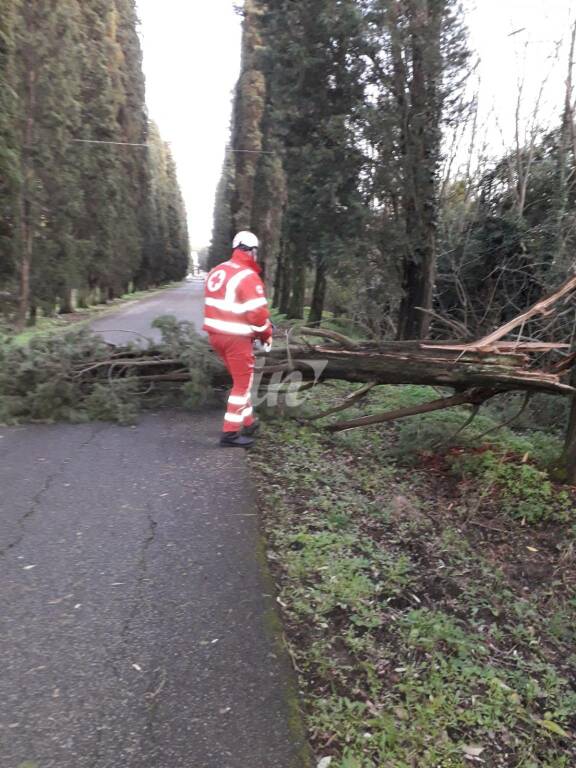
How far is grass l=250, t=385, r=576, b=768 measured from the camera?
→ 2.65m

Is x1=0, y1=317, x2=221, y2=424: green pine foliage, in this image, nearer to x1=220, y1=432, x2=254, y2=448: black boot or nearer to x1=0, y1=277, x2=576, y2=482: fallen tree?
x1=0, y1=277, x2=576, y2=482: fallen tree

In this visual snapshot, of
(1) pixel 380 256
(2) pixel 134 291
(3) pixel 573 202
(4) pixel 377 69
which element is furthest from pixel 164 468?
(2) pixel 134 291

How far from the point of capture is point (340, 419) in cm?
768

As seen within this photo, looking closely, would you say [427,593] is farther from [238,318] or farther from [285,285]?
[285,285]

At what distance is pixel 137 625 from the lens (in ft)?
10.0

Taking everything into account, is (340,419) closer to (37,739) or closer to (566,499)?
(566,499)

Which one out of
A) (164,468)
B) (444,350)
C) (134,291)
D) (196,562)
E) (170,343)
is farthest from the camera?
(134,291)

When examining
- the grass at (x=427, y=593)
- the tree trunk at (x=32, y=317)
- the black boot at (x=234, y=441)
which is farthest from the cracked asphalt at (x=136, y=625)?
the tree trunk at (x=32, y=317)

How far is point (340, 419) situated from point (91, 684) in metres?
5.35

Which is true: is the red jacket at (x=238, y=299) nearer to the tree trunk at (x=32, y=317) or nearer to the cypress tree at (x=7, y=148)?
the cypress tree at (x=7, y=148)

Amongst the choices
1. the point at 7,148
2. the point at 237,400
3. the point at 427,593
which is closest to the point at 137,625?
the point at 427,593

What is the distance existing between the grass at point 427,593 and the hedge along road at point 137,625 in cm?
21

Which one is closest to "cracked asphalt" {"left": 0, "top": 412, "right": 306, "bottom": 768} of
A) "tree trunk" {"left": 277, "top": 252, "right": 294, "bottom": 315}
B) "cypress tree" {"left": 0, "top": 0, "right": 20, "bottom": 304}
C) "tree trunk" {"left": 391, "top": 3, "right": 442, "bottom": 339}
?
"tree trunk" {"left": 391, "top": 3, "right": 442, "bottom": 339}

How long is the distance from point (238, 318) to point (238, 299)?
19 centimetres
